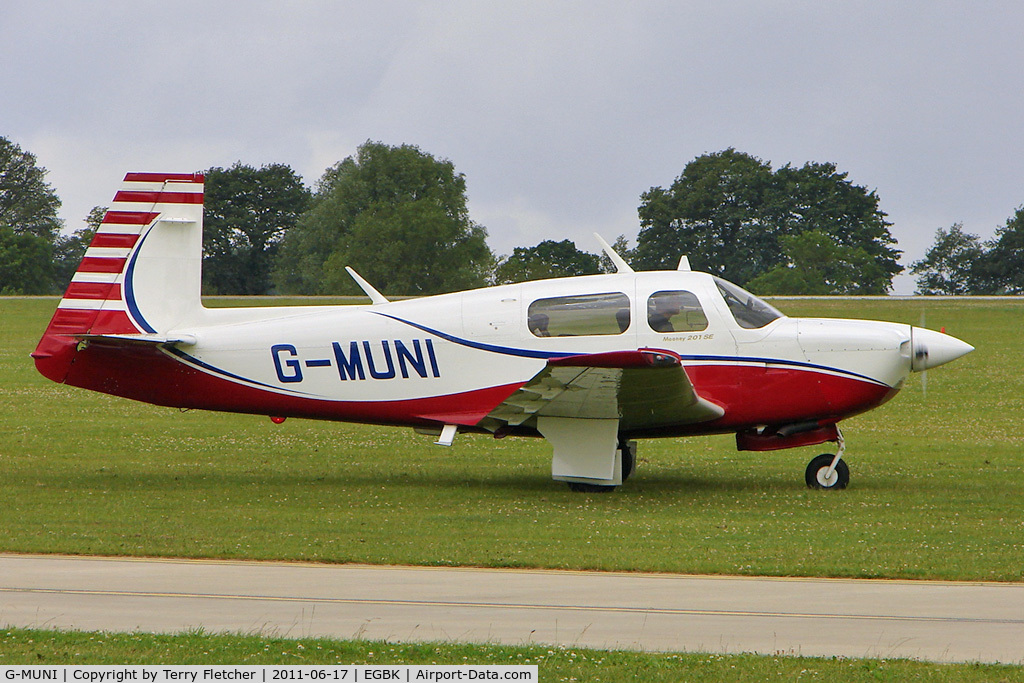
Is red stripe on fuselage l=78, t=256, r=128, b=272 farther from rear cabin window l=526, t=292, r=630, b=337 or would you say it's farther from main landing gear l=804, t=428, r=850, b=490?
main landing gear l=804, t=428, r=850, b=490

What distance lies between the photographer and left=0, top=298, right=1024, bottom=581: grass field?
9641mm

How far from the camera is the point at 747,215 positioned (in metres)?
69.2

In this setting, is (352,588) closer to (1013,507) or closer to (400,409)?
(400,409)

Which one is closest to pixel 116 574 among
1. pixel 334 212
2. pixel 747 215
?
pixel 334 212

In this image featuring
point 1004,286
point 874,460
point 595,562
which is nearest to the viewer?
point 595,562

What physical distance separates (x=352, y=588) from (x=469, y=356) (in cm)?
513

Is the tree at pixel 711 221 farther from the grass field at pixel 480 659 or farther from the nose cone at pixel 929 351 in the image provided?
the grass field at pixel 480 659

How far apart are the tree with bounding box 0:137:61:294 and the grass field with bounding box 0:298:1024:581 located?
5446 centimetres

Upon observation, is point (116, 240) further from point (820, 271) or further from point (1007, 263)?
point (1007, 263)

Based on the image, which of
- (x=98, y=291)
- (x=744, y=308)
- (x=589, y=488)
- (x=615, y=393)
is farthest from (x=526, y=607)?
(x=98, y=291)

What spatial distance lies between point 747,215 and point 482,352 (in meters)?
58.6

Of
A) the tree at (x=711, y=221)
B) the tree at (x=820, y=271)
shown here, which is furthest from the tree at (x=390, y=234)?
the tree at (x=820, y=271)

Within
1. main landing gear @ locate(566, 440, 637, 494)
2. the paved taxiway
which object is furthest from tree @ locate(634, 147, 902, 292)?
the paved taxiway

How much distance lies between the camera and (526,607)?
25.6 ft
